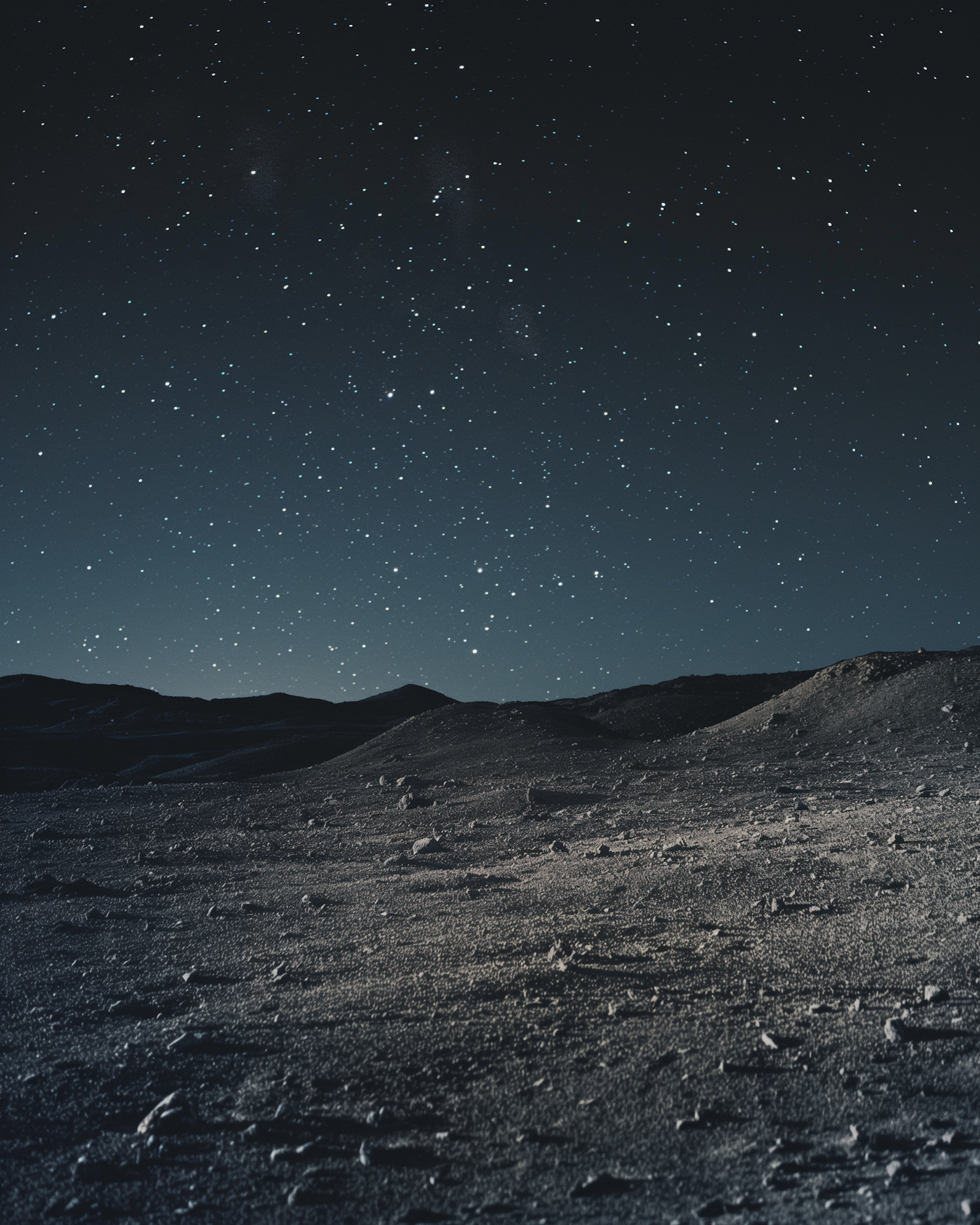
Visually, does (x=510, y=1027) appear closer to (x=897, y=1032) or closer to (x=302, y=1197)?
(x=302, y=1197)

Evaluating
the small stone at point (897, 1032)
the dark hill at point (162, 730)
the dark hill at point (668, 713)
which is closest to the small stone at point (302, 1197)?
the small stone at point (897, 1032)

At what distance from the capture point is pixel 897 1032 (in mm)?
3316

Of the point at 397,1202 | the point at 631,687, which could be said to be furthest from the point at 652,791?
the point at 631,687

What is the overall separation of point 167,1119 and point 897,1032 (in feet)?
10.2

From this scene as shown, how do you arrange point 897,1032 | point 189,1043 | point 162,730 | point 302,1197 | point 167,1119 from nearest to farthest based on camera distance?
point 302,1197 → point 167,1119 → point 897,1032 → point 189,1043 → point 162,730

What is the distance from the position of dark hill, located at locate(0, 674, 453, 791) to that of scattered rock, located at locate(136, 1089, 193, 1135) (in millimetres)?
16862

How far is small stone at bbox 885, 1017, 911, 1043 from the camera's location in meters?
3.28

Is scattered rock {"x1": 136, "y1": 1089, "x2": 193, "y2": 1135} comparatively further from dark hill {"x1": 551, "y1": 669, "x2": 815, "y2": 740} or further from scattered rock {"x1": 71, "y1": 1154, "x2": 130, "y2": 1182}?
dark hill {"x1": 551, "y1": 669, "x2": 815, "y2": 740}

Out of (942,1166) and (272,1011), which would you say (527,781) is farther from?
(942,1166)

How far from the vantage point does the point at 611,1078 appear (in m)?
3.12

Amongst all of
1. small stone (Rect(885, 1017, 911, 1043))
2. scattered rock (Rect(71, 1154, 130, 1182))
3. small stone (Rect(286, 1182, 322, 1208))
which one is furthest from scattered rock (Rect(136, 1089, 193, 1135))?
small stone (Rect(885, 1017, 911, 1043))

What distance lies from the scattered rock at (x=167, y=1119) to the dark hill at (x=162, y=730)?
664 inches

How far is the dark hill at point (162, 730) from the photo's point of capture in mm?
24391

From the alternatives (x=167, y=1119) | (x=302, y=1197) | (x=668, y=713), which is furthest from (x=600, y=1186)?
(x=668, y=713)
